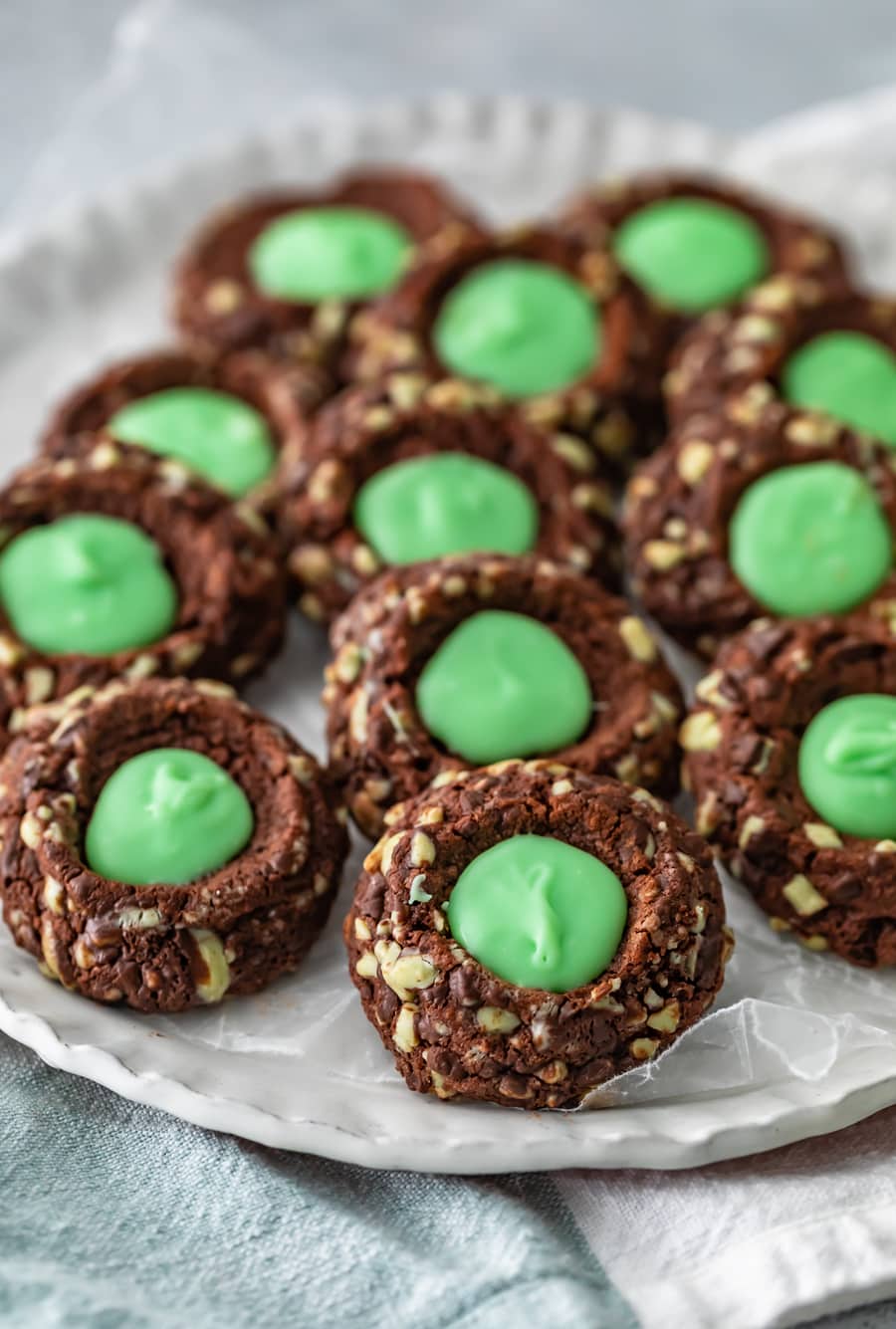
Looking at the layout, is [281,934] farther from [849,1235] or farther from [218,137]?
[218,137]

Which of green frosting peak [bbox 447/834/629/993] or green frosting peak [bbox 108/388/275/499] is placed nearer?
green frosting peak [bbox 447/834/629/993]

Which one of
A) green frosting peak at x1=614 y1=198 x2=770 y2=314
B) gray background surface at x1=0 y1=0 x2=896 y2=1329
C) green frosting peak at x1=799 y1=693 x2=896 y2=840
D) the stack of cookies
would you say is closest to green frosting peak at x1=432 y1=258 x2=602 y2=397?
the stack of cookies

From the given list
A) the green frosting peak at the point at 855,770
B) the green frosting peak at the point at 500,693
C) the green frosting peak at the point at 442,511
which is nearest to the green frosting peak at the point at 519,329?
the green frosting peak at the point at 442,511

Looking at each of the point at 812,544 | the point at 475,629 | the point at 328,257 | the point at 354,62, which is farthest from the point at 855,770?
the point at 354,62

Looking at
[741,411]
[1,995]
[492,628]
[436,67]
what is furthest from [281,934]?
[436,67]

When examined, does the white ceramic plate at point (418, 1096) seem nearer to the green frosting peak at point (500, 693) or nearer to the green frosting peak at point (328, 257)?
the green frosting peak at point (500, 693)

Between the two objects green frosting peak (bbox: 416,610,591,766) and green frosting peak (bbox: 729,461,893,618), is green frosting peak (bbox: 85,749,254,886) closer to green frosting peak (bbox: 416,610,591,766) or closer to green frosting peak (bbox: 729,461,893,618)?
green frosting peak (bbox: 416,610,591,766)
